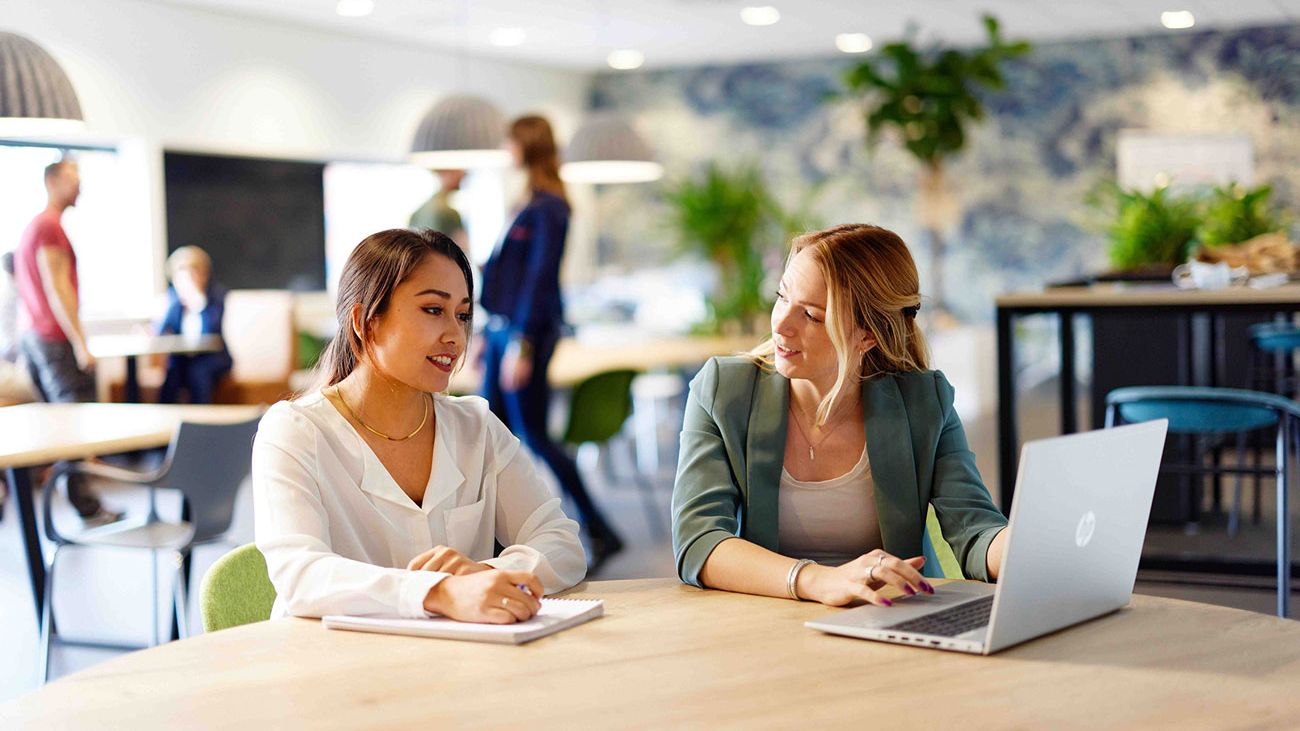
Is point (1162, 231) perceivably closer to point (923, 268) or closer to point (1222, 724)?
point (1222, 724)

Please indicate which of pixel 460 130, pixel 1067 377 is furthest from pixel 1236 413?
pixel 460 130

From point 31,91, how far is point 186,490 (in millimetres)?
1357

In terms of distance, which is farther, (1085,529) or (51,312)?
(51,312)

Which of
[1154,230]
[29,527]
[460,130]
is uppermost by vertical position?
[460,130]

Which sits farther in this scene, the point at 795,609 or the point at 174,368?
the point at 174,368

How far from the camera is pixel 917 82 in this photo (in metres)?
10.3

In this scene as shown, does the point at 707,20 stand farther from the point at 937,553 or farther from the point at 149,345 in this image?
the point at 937,553

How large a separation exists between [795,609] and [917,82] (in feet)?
29.9

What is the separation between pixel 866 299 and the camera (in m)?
2.07

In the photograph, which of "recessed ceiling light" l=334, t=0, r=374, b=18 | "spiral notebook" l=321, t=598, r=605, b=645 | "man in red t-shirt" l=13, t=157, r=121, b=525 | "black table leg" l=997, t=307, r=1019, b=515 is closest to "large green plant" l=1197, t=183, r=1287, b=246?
"black table leg" l=997, t=307, r=1019, b=515

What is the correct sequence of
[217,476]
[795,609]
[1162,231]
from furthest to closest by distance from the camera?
[1162,231]
[217,476]
[795,609]

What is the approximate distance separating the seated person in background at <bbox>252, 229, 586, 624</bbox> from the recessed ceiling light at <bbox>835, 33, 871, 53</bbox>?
9850mm

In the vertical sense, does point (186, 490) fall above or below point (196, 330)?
below

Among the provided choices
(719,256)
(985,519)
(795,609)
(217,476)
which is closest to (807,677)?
(795,609)
